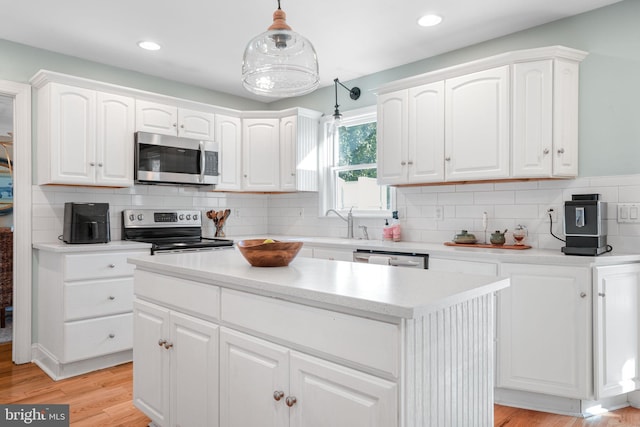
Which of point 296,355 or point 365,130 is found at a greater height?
point 365,130

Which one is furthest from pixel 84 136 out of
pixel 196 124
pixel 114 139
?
pixel 196 124

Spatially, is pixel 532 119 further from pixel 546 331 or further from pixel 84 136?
pixel 84 136

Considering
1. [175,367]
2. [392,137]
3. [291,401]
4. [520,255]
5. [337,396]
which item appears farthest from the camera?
[392,137]

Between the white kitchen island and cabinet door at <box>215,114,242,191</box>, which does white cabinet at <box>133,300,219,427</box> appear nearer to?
the white kitchen island

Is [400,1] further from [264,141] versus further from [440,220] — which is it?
[264,141]

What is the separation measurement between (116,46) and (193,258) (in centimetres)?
223

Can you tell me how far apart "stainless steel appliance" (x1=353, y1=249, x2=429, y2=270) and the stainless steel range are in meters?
1.28

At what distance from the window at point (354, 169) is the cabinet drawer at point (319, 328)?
2584 millimetres

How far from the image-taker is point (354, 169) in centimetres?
441

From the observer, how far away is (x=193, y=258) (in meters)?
2.24

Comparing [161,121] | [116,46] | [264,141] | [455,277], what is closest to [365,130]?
[264,141]

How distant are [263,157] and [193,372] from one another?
116 inches

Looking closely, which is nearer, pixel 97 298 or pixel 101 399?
pixel 101 399

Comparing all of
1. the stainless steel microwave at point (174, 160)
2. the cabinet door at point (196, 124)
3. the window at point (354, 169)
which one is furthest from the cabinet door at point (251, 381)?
the cabinet door at point (196, 124)
